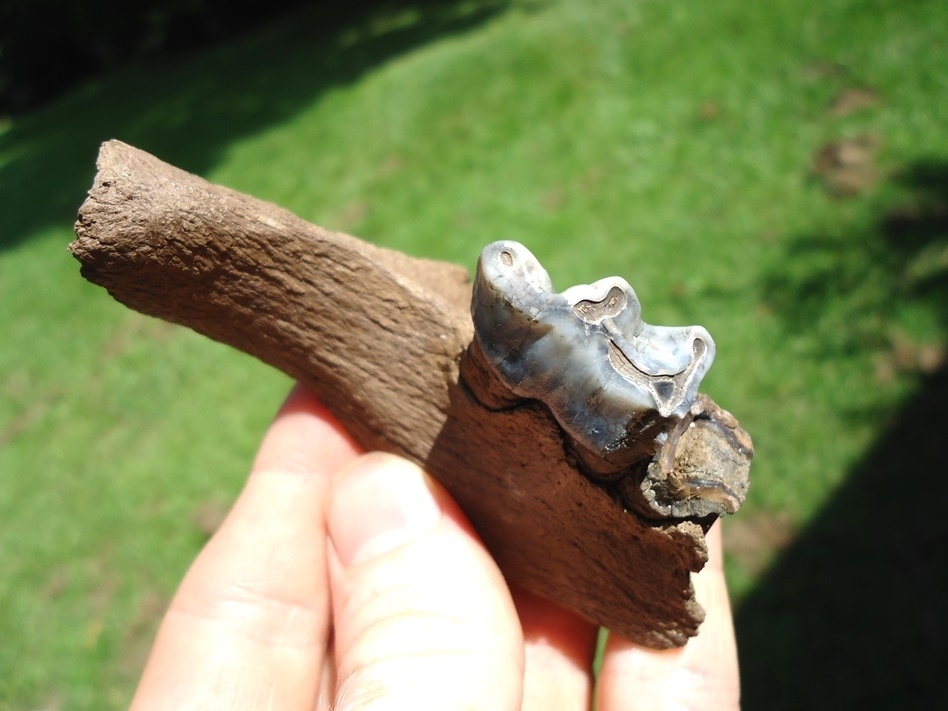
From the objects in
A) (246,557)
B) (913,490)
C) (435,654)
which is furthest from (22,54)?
(913,490)

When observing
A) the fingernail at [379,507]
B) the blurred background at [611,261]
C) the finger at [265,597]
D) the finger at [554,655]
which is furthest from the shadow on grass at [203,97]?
the finger at [554,655]

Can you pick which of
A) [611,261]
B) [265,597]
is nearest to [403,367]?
[265,597]

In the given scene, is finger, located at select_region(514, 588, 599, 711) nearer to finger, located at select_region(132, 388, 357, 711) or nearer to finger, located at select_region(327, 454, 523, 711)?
finger, located at select_region(327, 454, 523, 711)

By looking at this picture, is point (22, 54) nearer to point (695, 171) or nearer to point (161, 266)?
point (161, 266)

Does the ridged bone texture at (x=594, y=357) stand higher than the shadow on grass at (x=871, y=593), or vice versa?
the ridged bone texture at (x=594, y=357)

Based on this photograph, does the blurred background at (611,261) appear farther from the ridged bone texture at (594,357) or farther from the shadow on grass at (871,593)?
the ridged bone texture at (594,357)
